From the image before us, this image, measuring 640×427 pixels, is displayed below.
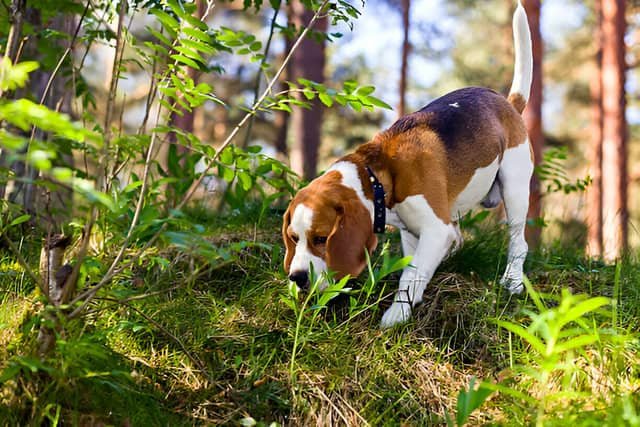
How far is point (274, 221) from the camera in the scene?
4496 mm

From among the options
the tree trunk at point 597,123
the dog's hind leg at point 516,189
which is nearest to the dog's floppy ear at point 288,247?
the dog's hind leg at point 516,189

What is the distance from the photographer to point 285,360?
283 centimetres

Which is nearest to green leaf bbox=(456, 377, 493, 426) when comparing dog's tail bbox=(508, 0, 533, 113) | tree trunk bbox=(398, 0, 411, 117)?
dog's tail bbox=(508, 0, 533, 113)

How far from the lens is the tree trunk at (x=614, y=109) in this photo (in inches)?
448

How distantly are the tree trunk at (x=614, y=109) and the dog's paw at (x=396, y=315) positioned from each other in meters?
9.18

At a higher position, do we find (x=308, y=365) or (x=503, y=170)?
(x=503, y=170)

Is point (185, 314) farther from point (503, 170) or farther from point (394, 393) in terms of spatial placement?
point (503, 170)

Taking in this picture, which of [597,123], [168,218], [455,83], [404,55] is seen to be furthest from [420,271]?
[455,83]

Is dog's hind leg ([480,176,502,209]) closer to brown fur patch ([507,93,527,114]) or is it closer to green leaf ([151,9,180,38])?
brown fur patch ([507,93,527,114])

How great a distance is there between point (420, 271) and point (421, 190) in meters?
0.46

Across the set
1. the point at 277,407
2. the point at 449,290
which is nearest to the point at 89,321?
the point at 277,407

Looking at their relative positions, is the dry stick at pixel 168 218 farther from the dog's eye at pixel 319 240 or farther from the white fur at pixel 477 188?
the white fur at pixel 477 188

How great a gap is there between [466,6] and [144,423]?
70.7ft

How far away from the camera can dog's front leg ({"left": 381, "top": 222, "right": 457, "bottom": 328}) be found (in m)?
3.09
